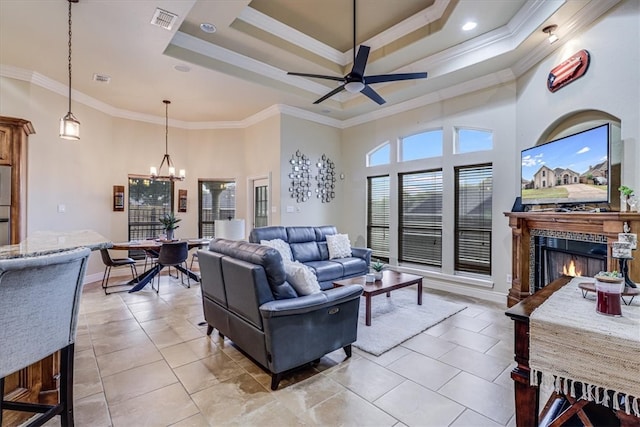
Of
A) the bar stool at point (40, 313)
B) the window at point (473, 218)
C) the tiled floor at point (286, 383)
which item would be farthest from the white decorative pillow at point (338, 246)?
the bar stool at point (40, 313)

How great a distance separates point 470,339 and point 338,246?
266 centimetres

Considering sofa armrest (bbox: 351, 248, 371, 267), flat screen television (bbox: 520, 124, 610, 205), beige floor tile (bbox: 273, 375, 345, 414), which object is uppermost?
flat screen television (bbox: 520, 124, 610, 205)

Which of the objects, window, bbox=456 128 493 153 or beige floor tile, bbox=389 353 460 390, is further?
window, bbox=456 128 493 153

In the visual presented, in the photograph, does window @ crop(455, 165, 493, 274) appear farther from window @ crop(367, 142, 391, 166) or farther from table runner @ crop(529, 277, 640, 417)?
table runner @ crop(529, 277, 640, 417)

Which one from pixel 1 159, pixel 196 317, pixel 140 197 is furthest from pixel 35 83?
pixel 196 317

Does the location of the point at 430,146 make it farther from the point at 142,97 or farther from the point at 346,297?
the point at 142,97

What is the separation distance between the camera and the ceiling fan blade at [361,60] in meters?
3.22

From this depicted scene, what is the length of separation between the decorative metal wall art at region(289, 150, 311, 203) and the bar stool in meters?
4.63

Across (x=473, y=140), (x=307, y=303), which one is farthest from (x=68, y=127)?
(x=473, y=140)

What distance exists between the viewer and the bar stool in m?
1.29

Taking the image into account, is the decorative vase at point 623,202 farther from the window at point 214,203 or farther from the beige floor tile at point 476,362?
the window at point 214,203

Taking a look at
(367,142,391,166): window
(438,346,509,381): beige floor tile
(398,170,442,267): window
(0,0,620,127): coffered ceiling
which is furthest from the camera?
(367,142,391,166): window

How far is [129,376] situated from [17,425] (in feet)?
2.31

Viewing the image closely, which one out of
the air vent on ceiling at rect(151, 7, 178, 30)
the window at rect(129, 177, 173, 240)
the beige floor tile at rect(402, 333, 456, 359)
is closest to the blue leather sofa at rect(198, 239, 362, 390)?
the beige floor tile at rect(402, 333, 456, 359)
